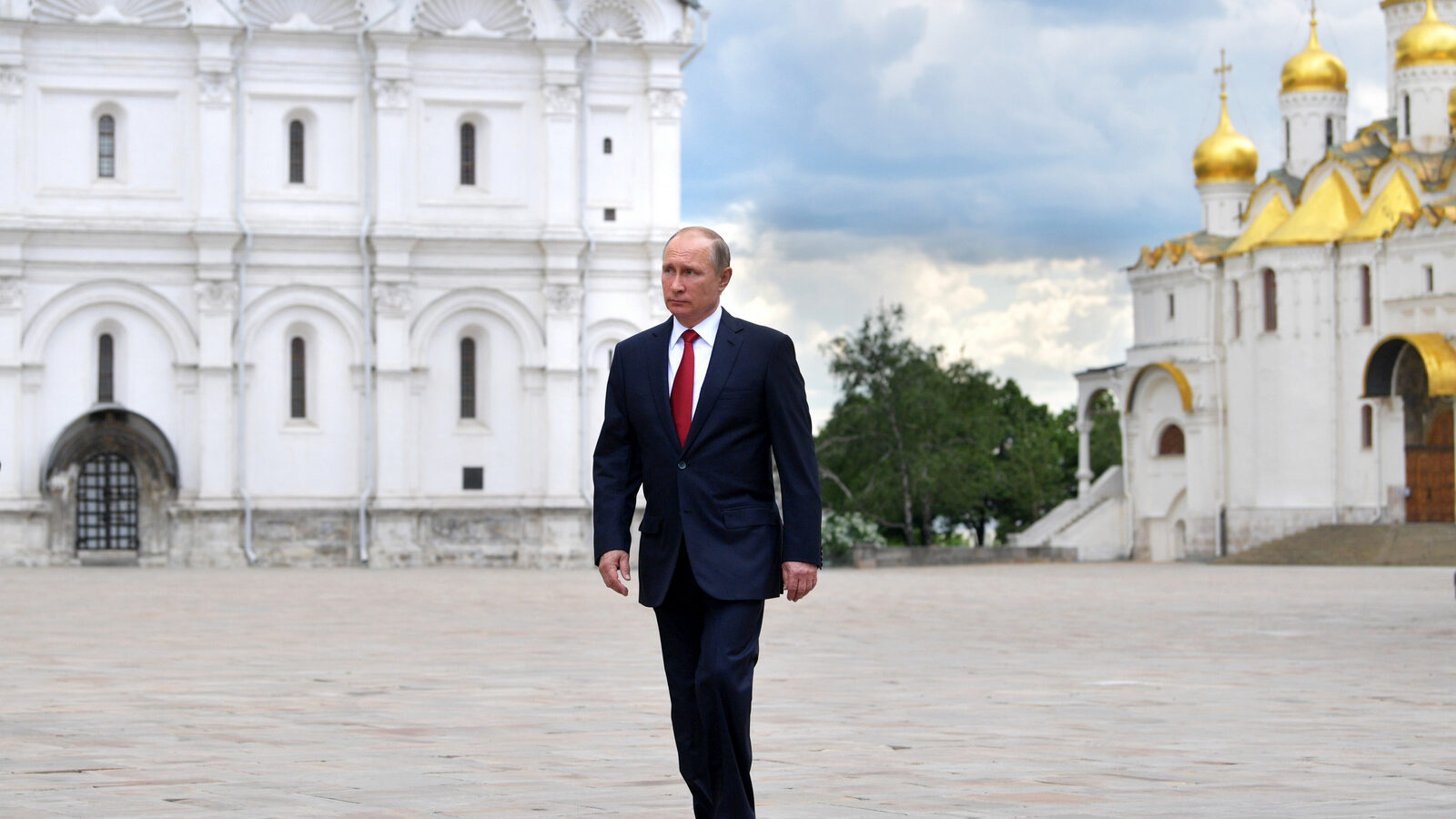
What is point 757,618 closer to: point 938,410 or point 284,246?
point 284,246

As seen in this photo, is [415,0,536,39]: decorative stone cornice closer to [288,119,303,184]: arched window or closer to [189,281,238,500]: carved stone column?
[288,119,303,184]: arched window

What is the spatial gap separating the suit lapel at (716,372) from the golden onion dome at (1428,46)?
47888mm

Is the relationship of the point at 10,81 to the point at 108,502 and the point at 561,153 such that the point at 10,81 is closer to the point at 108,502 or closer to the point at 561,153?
the point at 108,502

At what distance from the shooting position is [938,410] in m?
62.8

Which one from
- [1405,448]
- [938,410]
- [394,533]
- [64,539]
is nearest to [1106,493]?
[938,410]

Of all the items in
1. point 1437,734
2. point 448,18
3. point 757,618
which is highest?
point 448,18

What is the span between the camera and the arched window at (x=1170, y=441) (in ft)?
179

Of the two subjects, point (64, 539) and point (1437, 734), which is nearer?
point (1437, 734)

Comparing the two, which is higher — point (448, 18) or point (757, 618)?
point (448, 18)

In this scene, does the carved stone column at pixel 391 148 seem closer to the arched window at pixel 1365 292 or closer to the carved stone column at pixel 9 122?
the carved stone column at pixel 9 122

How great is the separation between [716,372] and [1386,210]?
45040 millimetres

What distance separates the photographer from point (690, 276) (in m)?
6.52

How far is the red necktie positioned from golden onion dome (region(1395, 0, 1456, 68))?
157 ft

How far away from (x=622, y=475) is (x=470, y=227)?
134 feet
